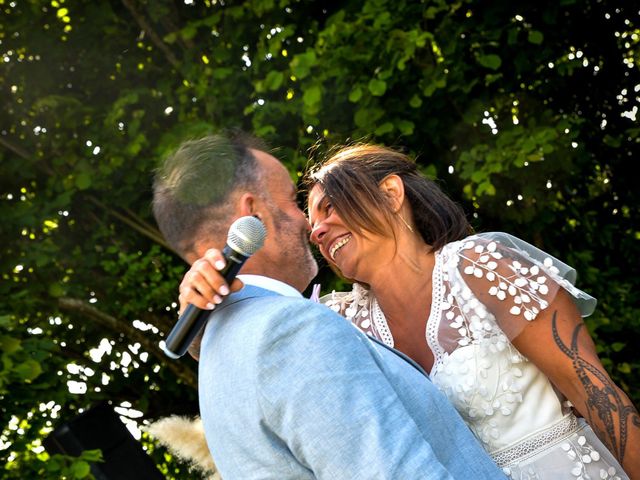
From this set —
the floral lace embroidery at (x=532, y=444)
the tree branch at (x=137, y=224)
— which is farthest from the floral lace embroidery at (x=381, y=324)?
the tree branch at (x=137, y=224)

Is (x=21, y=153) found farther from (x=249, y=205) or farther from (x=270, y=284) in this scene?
(x=270, y=284)

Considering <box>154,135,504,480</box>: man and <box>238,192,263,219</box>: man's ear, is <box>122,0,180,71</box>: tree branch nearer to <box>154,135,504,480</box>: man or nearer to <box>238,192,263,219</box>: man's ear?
<box>238,192,263,219</box>: man's ear

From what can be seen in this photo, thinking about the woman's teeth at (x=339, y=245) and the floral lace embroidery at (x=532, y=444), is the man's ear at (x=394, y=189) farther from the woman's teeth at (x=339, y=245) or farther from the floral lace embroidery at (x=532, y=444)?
the floral lace embroidery at (x=532, y=444)

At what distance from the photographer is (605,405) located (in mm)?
2584

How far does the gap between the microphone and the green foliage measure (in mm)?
3214

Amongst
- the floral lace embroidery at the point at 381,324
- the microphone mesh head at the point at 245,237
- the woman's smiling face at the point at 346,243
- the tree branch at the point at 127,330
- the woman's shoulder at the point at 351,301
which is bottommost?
the tree branch at the point at 127,330

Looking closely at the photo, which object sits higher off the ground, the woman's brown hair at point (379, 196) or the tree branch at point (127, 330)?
the woman's brown hair at point (379, 196)

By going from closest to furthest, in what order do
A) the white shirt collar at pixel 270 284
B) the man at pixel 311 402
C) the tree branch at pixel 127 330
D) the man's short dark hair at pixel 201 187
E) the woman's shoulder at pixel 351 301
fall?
the man at pixel 311 402, the white shirt collar at pixel 270 284, the man's short dark hair at pixel 201 187, the woman's shoulder at pixel 351 301, the tree branch at pixel 127 330

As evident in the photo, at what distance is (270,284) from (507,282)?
33.6 inches

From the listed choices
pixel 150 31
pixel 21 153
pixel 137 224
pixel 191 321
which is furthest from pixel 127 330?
pixel 191 321

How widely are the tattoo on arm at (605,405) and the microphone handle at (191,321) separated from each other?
110cm

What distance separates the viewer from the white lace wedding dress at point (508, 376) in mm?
2715

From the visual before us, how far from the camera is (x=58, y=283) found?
19.1 feet

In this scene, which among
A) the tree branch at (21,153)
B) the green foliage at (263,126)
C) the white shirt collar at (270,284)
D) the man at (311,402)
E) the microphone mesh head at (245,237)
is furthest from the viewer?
the tree branch at (21,153)
